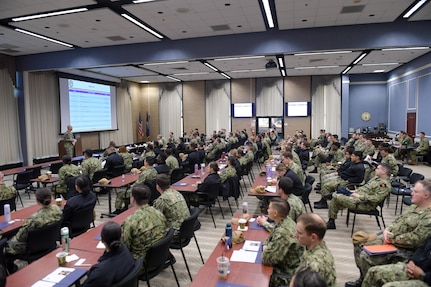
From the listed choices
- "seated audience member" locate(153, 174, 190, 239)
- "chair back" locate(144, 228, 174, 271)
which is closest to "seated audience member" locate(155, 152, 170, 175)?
"seated audience member" locate(153, 174, 190, 239)

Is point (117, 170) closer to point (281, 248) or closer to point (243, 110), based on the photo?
point (281, 248)

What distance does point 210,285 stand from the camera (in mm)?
2305

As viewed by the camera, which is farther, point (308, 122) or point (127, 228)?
point (308, 122)

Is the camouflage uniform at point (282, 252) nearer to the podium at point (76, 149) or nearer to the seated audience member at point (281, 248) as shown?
the seated audience member at point (281, 248)

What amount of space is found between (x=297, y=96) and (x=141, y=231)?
1733 centimetres

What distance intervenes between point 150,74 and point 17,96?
657cm

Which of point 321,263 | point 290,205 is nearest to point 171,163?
point 290,205

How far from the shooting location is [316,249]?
7.34 ft

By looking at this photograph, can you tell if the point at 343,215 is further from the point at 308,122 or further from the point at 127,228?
the point at 308,122

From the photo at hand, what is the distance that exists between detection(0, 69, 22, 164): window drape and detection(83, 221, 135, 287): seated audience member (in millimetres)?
11996

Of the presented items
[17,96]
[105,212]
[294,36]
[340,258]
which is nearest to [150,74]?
[17,96]

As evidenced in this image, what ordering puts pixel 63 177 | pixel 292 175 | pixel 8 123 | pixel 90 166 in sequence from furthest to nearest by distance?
pixel 8 123
pixel 90 166
pixel 63 177
pixel 292 175

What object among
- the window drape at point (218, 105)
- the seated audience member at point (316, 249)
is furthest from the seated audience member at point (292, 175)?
the window drape at point (218, 105)

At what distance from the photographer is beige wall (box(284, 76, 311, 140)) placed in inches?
735
